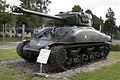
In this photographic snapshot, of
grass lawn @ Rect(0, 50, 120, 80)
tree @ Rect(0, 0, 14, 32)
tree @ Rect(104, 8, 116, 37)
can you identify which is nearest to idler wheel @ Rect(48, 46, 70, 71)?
grass lawn @ Rect(0, 50, 120, 80)

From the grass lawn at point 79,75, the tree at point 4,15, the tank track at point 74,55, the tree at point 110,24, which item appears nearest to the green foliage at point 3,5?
the tree at point 4,15

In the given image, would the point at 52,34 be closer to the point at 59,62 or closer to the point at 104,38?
the point at 59,62

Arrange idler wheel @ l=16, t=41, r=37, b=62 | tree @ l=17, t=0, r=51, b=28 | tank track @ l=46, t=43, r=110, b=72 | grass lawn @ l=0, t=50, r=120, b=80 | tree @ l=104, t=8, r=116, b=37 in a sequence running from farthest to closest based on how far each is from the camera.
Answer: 1. tree @ l=104, t=8, r=116, b=37
2. tree @ l=17, t=0, r=51, b=28
3. idler wheel @ l=16, t=41, r=37, b=62
4. tank track @ l=46, t=43, r=110, b=72
5. grass lawn @ l=0, t=50, r=120, b=80

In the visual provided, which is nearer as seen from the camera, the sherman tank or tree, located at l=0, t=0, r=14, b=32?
the sherman tank

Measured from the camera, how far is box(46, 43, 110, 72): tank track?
40.6 feet

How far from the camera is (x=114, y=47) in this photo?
2895 centimetres

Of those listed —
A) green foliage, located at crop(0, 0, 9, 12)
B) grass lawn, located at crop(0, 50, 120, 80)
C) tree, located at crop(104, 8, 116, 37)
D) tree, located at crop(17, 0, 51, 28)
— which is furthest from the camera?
tree, located at crop(104, 8, 116, 37)

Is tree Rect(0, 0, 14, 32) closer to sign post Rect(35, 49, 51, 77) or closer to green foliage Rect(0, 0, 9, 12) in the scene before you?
green foliage Rect(0, 0, 9, 12)

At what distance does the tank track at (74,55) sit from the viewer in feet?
40.6

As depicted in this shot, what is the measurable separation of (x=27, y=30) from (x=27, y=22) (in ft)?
19.2

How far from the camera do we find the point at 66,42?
13.1 metres

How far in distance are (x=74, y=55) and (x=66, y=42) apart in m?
1.15

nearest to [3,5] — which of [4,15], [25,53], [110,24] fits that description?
[4,15]

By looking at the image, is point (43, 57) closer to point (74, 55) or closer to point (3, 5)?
point (74, 55)
